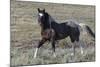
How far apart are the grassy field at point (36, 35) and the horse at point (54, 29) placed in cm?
5

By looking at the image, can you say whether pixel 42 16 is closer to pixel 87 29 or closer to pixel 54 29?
pixel 54 29

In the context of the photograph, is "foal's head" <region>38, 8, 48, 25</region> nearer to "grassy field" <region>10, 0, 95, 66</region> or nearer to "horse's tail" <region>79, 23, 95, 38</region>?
"grassy field" <region>10, 0, 95, 66</region>

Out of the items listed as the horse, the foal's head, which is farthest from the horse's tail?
the foal's head

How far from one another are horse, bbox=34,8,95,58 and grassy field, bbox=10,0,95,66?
1.9 inches

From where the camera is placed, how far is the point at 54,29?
2.50 meters

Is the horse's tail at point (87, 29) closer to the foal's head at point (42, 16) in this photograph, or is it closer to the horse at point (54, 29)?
the horse at point (54, 29)

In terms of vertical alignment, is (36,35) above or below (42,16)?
below

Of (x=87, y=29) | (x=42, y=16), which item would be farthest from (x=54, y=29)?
(x=87, y=29)

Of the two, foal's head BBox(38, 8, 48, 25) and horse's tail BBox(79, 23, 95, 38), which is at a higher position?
foal's head BBox(38, 8, 48, 25)

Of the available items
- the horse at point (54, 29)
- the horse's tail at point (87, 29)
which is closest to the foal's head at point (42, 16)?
the horse at point (54, 29)

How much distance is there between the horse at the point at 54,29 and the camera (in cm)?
244

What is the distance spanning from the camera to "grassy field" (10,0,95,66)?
2.30 metres

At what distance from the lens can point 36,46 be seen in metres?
2.40

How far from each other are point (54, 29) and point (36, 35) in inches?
9.7
